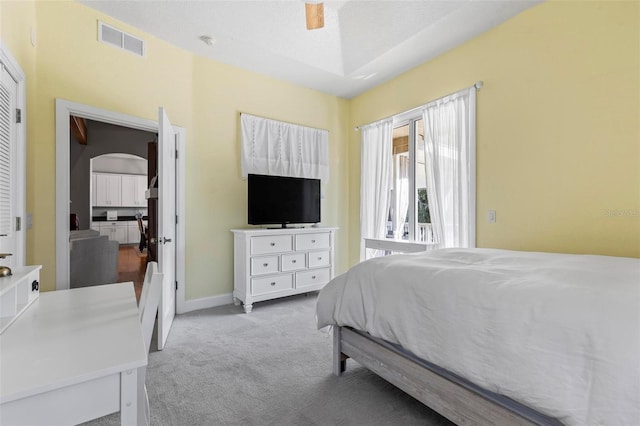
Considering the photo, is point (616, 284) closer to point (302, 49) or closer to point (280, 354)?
point (280, 354)

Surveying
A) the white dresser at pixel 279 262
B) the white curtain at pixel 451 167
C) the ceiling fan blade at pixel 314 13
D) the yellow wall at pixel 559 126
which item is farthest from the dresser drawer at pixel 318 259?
the ceiling fan blade at pixel 314 13

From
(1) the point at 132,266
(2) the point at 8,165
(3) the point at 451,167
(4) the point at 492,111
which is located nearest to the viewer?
(2) the point at 8,165

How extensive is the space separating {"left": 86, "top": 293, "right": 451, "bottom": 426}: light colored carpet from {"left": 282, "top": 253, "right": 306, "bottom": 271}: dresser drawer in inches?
33.8

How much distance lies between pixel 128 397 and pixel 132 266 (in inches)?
246

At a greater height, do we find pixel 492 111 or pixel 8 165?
pixel 492 111

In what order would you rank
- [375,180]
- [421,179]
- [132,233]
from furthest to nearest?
[132,233]
[375,180]
[421,179]

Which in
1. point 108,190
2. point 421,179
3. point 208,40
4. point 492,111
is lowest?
point 421,179

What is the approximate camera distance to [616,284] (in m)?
1.14

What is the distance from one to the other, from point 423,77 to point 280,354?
10.9 ft

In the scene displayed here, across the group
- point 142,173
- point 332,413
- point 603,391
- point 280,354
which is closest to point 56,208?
point 280,354

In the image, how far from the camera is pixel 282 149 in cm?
404

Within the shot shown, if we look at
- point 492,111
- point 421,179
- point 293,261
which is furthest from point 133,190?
point 492,111

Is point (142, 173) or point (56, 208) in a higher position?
point (142, 173)

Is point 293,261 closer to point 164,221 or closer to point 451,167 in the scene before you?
point 164,221
